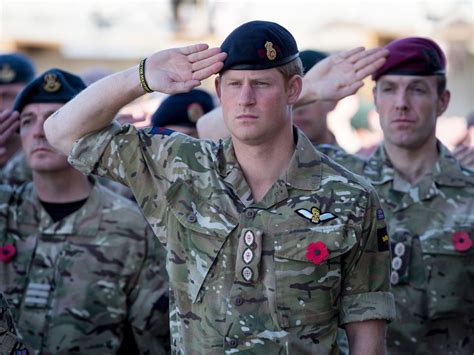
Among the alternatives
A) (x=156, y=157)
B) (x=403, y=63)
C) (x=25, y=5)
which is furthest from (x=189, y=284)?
(x=25, y=5)

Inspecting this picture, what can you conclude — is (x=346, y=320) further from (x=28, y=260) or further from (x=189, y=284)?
(x=28, y=260)

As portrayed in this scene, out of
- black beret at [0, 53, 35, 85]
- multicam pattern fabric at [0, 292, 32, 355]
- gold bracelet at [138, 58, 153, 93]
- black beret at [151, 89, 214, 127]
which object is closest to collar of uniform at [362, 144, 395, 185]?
black beret at [151, 89, 214, 127]

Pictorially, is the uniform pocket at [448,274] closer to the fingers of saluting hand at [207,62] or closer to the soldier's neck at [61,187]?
the soldier's neck at [61,187]

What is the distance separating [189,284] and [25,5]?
1112 inches

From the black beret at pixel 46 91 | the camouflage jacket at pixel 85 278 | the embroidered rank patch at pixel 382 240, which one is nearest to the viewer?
the embroidered rank patch at pixel 382 240

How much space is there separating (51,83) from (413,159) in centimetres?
213

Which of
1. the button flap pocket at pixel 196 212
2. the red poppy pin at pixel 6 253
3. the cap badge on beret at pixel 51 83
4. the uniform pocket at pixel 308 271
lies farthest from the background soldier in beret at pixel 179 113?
the uniform pocket at pixel 308 271

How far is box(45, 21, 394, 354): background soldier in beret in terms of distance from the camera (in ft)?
16.4

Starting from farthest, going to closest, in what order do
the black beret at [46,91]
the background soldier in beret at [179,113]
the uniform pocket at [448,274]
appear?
the background soldier in beret at [179,113], the black beret at [46,91], the uniform pocket at [448,274]

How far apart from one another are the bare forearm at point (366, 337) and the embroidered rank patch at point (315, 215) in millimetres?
471

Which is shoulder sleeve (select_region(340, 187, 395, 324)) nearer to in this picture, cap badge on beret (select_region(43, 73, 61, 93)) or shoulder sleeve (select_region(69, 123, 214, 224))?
shoulder sleeve (select_region(69, 123, 214, 224))

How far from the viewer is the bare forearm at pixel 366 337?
16.7 feet

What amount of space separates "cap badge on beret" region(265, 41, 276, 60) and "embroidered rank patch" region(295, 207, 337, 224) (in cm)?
65

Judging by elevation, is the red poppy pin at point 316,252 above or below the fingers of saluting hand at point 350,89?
below
